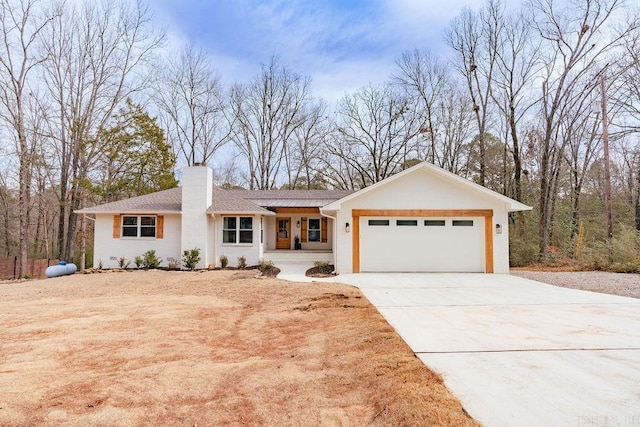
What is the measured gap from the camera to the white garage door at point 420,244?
12953mm

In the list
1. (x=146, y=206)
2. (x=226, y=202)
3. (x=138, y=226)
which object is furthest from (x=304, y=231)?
(x=138, y=226)

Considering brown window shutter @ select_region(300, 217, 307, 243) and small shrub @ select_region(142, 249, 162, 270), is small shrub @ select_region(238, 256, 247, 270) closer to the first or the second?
small shrub @ select_region(142, 249, 162, 270)

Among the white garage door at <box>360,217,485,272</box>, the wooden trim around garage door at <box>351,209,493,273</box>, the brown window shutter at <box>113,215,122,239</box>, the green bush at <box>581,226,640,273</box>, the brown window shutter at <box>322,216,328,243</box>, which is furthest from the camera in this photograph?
the brown window shutter at <box>322,216,328,243</box>

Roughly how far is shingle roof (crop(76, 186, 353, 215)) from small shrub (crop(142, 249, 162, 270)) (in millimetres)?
1767

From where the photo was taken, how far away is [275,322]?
6.69m

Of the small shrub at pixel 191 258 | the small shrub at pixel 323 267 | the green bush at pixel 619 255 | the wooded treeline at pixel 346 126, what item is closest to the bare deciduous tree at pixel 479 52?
the wooded treeline at pixel 346 126

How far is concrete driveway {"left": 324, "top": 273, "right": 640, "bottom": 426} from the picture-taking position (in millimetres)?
3020

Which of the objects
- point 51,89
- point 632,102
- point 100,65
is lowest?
point 632,102

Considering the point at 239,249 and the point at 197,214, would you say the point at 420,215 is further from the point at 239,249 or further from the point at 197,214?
the point at 197,214

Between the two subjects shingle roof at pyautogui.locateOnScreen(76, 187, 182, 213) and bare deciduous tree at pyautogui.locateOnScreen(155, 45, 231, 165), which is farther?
bare deciduous tree at pyautogui.locateOnScreen(155, 45, 231, 165)

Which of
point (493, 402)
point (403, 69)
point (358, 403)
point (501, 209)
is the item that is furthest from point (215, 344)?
point (403, 69)

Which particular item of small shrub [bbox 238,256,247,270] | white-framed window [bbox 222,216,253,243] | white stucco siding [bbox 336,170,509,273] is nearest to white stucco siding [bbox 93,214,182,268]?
white-framed window [bbox 222,216,253,243]

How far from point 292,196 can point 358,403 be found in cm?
1671

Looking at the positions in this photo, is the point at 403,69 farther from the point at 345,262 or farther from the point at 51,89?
the point at 51,89
